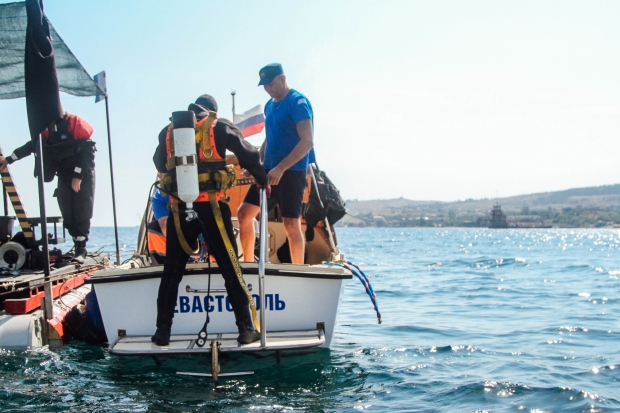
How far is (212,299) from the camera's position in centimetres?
516

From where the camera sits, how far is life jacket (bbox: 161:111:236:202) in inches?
185

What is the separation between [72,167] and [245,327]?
14.5ft

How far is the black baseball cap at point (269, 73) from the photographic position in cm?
556

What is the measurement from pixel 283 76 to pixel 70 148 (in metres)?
3.69

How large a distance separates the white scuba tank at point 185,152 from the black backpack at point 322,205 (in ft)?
12.1

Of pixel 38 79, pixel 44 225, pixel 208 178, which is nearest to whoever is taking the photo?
pixel 208 178

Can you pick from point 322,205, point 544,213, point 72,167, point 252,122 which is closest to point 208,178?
point 322,205

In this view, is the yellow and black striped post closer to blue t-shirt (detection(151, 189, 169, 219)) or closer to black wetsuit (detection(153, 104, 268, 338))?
blue t-shirt (detection(151, 189, 169, 219))

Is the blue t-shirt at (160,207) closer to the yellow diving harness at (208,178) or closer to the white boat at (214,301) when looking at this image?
the white boat at (214,301)

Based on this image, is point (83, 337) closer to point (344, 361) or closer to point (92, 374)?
point (92, 374)

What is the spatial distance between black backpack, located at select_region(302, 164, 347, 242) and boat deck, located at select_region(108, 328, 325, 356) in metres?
3.17

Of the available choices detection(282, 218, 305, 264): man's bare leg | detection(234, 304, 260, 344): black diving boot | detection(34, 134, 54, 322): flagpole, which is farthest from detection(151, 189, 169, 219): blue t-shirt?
detection(234, 304, 260, 344): black diving boot

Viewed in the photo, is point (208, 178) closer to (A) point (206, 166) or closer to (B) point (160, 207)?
(A) point (206, 166)

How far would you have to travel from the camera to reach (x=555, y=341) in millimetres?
7105
